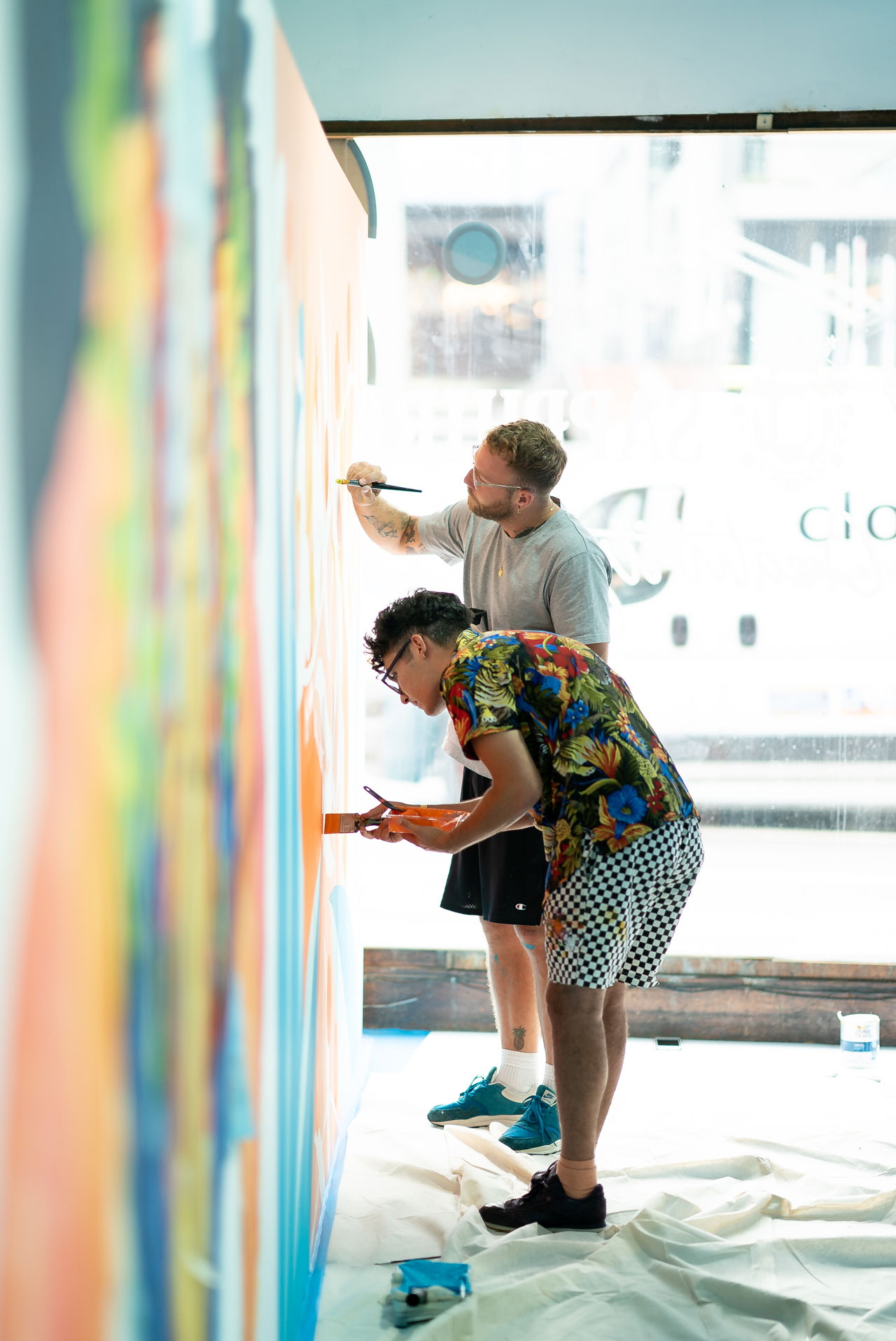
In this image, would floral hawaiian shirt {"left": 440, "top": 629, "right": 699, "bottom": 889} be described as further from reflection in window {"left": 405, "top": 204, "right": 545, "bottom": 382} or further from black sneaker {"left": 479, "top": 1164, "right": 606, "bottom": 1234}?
reflection in window {"left": 405, "top": 204, "right": 545, "bottom": 382}

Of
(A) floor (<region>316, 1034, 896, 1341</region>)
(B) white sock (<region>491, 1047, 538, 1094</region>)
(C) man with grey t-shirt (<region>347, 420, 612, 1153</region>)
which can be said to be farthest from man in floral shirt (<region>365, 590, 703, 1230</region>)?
(B) white sock (<region>491, 1047, 538, 1094</region>)

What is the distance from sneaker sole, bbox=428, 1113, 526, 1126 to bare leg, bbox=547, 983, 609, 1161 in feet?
1.93

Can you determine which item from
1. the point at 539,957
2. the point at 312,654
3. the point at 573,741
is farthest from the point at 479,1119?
the point at 312,654

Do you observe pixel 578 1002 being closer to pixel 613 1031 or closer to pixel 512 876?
pixel 613 1031

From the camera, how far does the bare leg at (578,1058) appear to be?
81.9 inches

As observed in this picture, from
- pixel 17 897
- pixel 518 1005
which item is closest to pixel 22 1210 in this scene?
pixel 17 897

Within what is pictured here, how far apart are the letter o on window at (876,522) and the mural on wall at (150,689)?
7.11 feet

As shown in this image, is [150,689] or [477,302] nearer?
[150,689]

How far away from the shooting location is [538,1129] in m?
2.52

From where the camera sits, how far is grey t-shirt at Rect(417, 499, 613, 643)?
2.58m

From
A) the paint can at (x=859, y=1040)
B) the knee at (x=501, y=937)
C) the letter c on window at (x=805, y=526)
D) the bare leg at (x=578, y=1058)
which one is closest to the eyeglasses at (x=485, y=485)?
the knee at (x=501, y=937)

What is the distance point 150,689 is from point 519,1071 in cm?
198

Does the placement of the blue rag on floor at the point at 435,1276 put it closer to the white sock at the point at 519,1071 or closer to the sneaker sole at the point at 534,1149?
the sneaker sole at the point at 534,1149

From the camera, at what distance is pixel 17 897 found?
2.42 feet
